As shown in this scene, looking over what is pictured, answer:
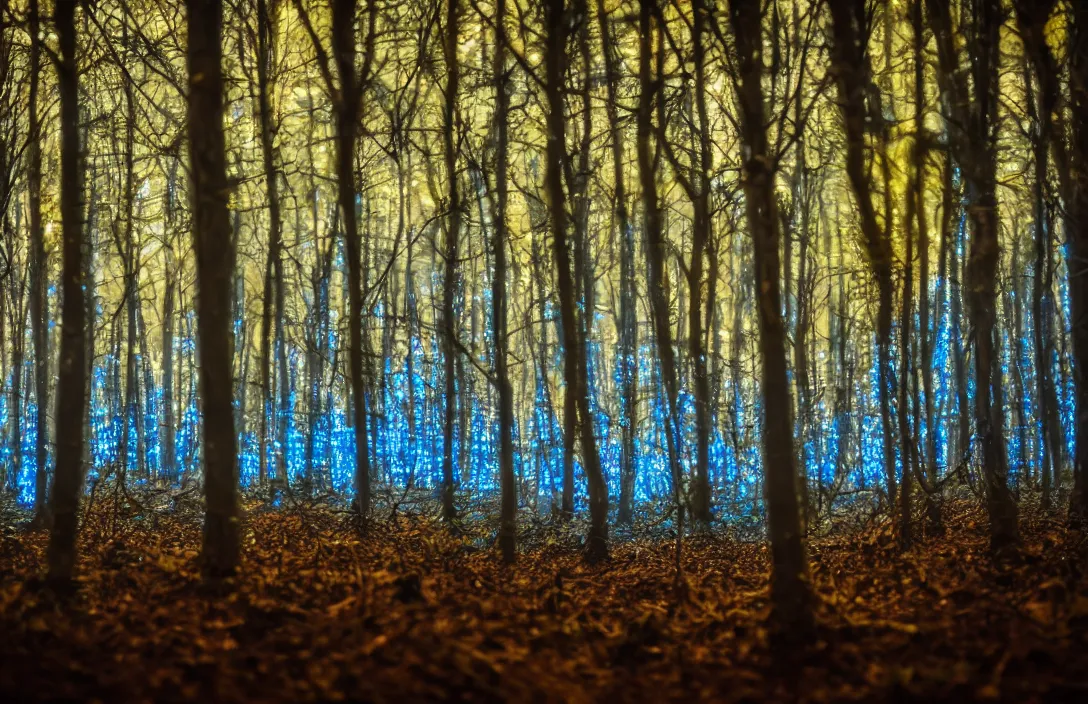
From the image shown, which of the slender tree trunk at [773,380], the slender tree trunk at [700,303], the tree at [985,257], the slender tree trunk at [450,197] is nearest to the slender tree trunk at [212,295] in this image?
the slender tree trunk at [450,197]

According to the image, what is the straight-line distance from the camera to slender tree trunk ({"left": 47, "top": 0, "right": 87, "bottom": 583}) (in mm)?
6039

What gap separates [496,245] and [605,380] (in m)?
16.3

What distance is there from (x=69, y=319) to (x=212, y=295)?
102 centimetres

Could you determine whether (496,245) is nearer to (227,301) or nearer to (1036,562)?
(227,301)

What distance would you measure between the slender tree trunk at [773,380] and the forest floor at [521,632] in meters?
0.28

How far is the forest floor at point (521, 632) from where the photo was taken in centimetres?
394

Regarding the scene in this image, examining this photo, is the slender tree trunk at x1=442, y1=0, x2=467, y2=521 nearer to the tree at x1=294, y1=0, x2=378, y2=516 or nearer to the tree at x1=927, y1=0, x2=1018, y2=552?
the tree at x1=294, y1=0, x2=378, y2=516

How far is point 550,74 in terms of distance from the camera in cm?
859

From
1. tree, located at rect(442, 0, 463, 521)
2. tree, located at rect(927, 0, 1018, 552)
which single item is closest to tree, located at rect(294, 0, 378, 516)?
tree, located at rect(442, 0, 463, 521)

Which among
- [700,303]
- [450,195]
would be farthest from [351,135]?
[700,303]

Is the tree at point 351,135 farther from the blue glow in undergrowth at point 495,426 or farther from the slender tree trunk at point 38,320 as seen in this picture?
the blue glow in undergrowth at point 495,426

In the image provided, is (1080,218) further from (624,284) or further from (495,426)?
(495,426)

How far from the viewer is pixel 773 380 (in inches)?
213

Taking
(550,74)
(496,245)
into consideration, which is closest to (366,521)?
(496,245)
